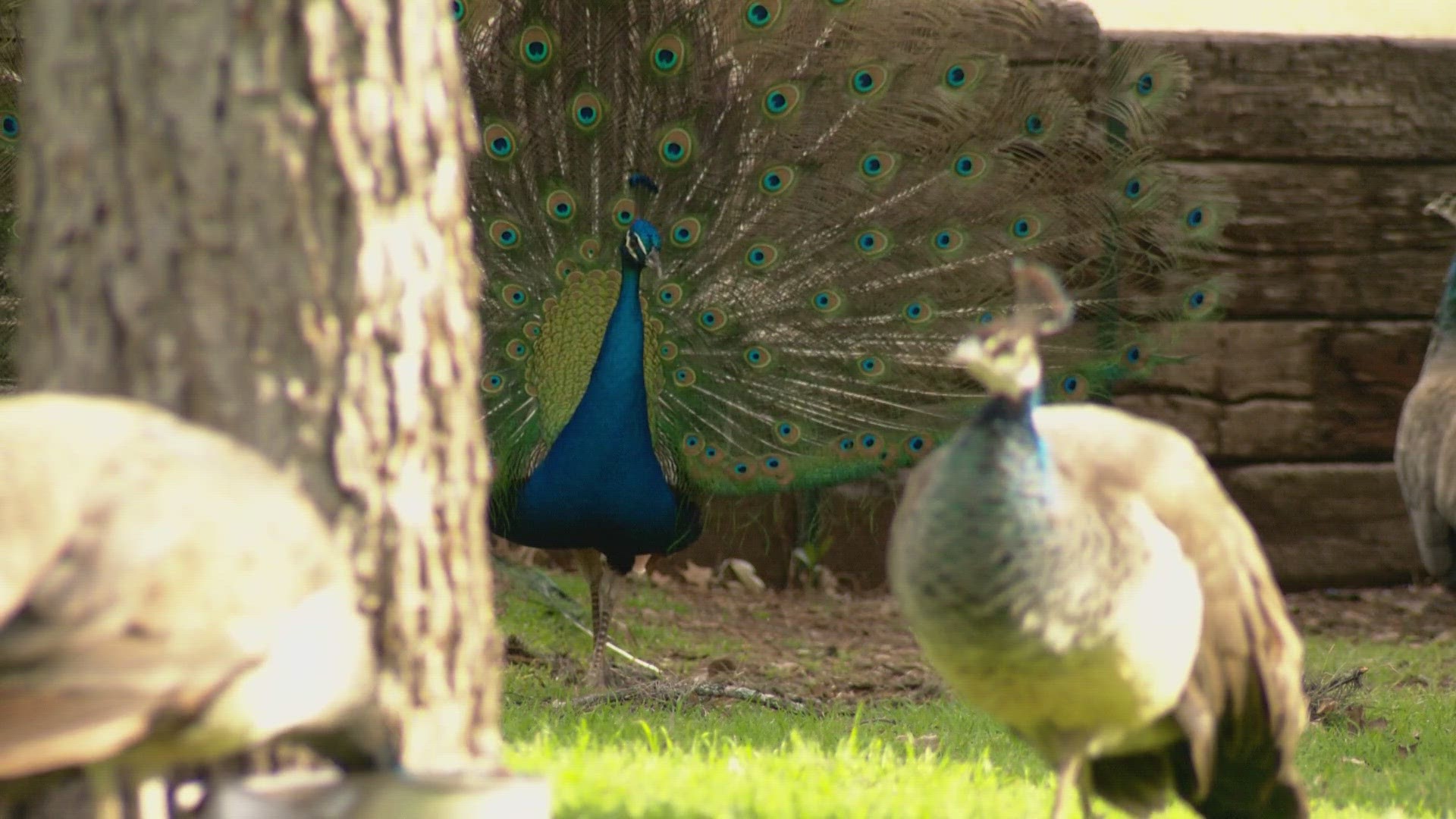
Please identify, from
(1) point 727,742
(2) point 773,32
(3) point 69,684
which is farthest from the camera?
(2) point 773,32

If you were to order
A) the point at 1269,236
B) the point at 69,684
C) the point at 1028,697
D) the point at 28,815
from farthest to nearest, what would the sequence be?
the point at 1269,236 < the point at 1028,697 < the point at 28,815 < the point at 69,684

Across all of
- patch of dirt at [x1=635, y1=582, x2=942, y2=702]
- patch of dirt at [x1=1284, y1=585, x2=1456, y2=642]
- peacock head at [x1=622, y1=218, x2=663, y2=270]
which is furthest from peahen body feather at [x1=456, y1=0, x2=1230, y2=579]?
patch of dirt at [x1=1284, y1=585, x2=1456, y2=642]

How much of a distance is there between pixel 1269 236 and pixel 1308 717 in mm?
2386

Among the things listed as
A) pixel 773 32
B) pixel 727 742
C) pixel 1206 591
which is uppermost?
pixel 773 32

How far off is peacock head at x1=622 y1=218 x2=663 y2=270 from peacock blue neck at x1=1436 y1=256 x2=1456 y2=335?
7.95 feet

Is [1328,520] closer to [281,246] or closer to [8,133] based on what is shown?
[8,133]

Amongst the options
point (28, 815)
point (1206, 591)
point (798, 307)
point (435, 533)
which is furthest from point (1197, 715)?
point (798, 307)

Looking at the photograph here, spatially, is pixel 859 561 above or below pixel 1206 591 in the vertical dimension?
below

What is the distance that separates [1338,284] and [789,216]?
2.55 meters

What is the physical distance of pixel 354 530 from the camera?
1822 millimetres

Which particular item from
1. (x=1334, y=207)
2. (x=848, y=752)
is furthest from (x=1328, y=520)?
(x=848, y=752)

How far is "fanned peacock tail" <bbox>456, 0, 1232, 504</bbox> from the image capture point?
4.83 metres

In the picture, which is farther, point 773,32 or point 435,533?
point 773,32

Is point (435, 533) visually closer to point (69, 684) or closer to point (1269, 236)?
point (69, 684)
